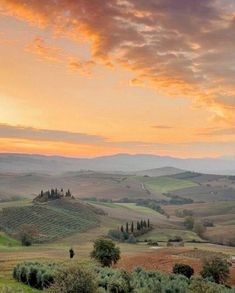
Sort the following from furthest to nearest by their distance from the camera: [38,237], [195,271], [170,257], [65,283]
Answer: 1. [38,237]
2. [170,257]
3. [195,271]
4. [65,283]

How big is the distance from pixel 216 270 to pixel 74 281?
36.8 m

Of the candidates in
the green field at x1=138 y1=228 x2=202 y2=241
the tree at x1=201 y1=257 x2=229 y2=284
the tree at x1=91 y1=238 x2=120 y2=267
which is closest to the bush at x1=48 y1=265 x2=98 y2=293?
the tree at x1=201 y1=257 x2=229 y2=284

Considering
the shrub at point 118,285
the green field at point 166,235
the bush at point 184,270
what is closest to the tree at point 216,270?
the bush at point 184,270

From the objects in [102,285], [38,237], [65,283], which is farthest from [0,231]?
[65,283]

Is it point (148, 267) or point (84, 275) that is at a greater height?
point (84, 275)

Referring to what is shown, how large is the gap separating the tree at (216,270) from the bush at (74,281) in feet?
112

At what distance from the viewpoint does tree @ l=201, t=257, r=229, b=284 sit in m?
74.1

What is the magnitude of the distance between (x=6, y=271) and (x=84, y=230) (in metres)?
115

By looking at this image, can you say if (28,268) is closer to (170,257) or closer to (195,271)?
(195,271)

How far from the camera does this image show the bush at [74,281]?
144ft

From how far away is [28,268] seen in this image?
64062 mm

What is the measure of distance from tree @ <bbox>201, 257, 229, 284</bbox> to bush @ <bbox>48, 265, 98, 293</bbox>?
34234 millimetres

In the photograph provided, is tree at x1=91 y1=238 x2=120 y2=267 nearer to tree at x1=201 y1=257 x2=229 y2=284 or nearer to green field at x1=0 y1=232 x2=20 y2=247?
tree at x1=201 y1=257 x2=229 y2=284

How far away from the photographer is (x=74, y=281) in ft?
145
